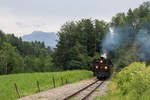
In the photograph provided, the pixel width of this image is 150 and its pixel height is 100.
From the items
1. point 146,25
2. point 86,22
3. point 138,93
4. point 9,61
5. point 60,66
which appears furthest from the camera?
point 9,61

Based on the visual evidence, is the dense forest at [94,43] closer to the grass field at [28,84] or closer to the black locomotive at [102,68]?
the black locomotive at [102,68]

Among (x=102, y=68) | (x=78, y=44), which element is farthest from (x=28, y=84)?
(x=78, y=44)

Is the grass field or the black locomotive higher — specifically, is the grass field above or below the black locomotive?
below

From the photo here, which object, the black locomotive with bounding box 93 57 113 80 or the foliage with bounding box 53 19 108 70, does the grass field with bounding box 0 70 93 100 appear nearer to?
the black locomotive with bounding box 93 57 113 80

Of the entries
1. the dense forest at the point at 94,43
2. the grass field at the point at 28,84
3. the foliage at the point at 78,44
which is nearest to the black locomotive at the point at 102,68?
the grass field at the point at 28,84

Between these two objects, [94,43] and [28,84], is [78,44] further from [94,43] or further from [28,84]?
[28,84]

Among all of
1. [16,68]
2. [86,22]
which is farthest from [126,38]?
[16,68]

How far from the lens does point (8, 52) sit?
6894cm

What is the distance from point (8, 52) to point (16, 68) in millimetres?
6623

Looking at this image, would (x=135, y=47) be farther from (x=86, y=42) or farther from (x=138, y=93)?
(x=138, y=93)

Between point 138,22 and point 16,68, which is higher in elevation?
point 138,22

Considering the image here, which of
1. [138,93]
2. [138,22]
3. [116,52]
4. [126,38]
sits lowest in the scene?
[138,93]

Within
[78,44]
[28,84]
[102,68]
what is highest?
[78,44]

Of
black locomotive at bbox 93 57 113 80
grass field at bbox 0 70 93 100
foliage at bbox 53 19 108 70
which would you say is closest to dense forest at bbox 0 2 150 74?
foliage at bbox 53 19 108 70
